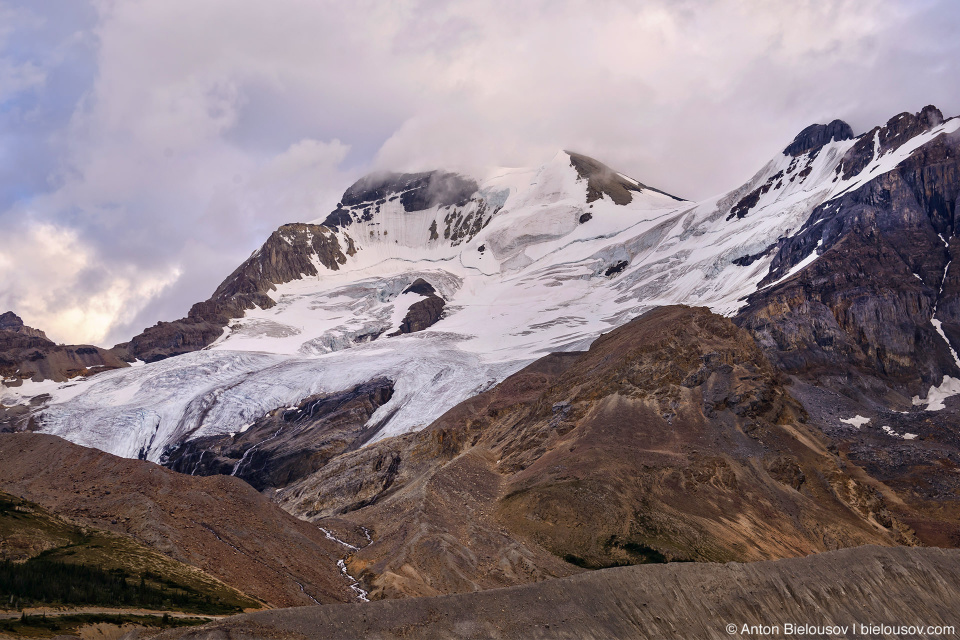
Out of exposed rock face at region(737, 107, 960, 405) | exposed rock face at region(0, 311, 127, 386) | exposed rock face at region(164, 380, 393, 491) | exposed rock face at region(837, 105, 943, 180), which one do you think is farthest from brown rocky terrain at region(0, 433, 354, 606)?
exposed rock face at region(837, 105, 943, 180)

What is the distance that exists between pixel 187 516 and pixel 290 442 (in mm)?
78233

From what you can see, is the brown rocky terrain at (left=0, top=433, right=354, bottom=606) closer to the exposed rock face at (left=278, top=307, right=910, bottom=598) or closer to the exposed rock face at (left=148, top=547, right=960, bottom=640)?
the exposed rock face at (left=278, top=307, right=910, bottom=598)

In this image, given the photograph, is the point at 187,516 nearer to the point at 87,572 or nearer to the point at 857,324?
the point at 87,572

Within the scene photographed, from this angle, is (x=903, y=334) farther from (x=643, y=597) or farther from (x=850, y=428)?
(x=643, y=597)

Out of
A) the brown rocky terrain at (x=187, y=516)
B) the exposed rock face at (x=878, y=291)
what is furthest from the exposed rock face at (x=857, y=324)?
the brown rocky terrain at (x=187, y=516)

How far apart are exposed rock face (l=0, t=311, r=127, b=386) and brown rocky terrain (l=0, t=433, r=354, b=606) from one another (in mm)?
120639

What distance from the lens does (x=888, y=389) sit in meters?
122

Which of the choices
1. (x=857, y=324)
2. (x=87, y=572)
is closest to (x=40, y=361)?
(x=87, y=572)

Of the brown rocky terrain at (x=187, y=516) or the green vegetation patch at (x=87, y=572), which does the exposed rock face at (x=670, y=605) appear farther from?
the brown rocky terrain at (x=187, y=516)

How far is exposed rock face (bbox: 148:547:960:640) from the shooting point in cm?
4194

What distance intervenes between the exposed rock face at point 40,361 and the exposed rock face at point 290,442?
190 ft

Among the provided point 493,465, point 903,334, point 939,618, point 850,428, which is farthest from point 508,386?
point 939,618

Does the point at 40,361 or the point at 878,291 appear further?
the point at 40,361

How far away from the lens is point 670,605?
52.2m
